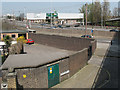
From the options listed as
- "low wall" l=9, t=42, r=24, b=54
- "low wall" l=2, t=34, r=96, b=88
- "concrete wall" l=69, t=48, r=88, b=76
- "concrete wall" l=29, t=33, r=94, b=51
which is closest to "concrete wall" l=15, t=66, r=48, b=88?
"low wall" l=2, t=34, r=96, b=88

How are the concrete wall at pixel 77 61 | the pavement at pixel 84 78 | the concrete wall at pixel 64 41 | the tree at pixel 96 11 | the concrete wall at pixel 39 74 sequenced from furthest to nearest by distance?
the tree at pixel 96 11 → the concrete wall at pixel 64 41 → the concrete wall at pixel 77 61 → the pavement at pixel 84 78 → the concrete wall at pixel 39 74

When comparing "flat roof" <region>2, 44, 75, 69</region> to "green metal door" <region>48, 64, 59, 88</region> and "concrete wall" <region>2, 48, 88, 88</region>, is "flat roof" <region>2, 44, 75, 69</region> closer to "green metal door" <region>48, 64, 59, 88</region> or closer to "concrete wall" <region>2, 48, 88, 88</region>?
"concrete wall" <region>2, 48, 88, 88</region>

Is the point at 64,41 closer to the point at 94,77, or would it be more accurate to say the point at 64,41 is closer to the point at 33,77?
the point at 94,77

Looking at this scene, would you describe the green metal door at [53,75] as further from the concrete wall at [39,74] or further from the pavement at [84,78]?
the pavement at [84,78]

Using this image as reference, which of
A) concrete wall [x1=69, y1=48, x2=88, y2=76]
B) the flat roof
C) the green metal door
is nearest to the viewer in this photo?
the flat roof

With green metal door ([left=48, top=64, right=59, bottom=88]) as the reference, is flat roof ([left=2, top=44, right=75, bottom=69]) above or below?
above

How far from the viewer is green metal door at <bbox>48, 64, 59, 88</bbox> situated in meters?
10.1

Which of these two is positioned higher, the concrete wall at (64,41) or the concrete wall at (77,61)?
the concrete wall at (64,41)

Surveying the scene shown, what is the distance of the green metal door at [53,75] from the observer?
10.1 m

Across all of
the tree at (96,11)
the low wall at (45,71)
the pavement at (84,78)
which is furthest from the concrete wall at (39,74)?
the tree at (96,11)

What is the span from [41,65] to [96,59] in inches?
358

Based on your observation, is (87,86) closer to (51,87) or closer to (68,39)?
(51,87)

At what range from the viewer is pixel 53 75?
1036 cm

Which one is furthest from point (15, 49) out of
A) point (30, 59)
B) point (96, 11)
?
point (96, 11)
